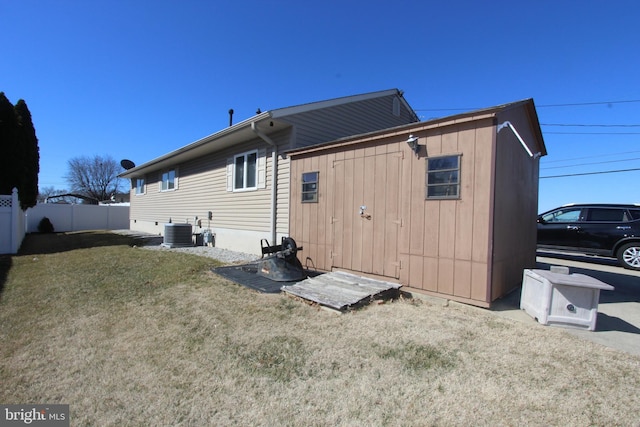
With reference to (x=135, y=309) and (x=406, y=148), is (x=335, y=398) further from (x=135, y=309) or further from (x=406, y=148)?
(x=406, y=148)

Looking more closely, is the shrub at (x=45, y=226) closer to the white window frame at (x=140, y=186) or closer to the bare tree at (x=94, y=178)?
the white window frame at (x=140, y=186)

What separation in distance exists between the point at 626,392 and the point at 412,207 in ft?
9.34

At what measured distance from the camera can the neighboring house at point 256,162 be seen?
732cm

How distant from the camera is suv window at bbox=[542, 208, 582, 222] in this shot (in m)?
8.62

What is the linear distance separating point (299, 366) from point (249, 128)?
601cm

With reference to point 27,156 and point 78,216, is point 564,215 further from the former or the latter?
point 78,216

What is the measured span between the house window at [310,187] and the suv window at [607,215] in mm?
7626

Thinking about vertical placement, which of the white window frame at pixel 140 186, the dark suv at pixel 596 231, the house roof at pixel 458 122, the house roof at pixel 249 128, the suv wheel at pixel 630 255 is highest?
the house roof at pixel 249 128

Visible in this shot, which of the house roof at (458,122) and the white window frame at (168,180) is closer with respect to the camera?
the house roof at (458,122)

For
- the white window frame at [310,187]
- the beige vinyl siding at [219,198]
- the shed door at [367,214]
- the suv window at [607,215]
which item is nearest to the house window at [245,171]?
the beige vinyl siding at [219,198]

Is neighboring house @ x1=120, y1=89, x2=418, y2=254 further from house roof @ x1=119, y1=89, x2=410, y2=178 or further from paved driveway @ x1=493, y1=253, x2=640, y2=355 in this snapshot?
paved driveway @ x1=493, y1=253, x2=640, y2=355

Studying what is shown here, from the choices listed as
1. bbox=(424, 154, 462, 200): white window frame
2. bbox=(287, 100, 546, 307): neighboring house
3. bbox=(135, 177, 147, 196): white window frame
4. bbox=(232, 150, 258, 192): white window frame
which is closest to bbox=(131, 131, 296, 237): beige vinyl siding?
bbox=(232, 150, 258, 192): white window frame

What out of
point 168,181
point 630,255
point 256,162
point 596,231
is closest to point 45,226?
point 168,181

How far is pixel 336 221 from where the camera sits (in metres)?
5.76
